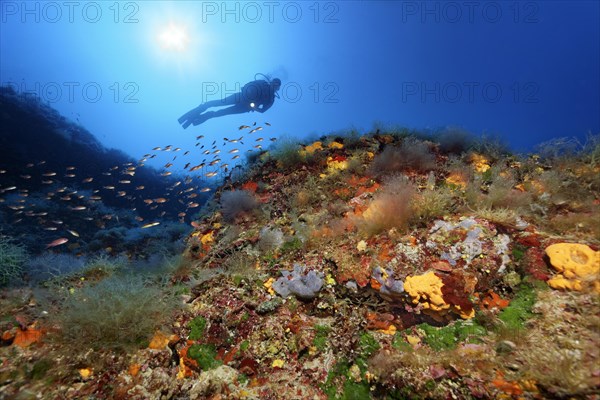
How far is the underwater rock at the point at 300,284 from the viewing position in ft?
14.1

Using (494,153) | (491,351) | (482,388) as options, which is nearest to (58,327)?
(482,388)

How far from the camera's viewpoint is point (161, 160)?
15388 cm

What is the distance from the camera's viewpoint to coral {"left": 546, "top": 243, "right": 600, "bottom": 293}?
3.12 m

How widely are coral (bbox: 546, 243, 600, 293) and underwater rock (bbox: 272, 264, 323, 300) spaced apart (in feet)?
9.88

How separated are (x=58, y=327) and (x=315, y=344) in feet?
11.6

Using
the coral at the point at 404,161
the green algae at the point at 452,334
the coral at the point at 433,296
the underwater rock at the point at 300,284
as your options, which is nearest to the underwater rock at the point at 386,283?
the coral at the point at 433,296

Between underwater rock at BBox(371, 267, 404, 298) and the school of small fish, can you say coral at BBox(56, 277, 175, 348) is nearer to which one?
underwater rock at BBox(371, 267, 404, 298)

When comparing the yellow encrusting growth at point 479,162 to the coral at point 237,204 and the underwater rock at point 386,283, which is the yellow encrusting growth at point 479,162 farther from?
the coral at point 237,204

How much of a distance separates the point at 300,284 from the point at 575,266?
11.6 ft

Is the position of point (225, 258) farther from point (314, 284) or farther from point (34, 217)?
point (34, 217)

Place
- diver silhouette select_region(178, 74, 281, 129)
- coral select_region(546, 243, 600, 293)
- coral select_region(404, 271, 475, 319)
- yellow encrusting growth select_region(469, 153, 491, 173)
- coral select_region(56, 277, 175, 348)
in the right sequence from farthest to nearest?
diver silhouette select_region(178, 74, 281, 129)
yellow encrusting growth select_region(469, 153, 491, 173)
coral select_region(56, 277, 175, 348)
coral select_region(404, 271, 475, 319)
coral select_region(546, 243, 600, 293)

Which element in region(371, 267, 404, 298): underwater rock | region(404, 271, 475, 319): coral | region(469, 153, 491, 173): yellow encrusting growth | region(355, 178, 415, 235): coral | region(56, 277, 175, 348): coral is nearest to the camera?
region(404, 271, 475, 319): coral

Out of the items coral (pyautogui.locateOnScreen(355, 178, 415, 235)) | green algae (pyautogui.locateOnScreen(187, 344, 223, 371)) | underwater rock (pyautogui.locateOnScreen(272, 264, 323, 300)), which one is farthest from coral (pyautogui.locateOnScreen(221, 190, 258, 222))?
green algae (pyautogui.locateOnScreen(187, 344, 223, 371))

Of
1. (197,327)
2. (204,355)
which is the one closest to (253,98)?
(197,327)
